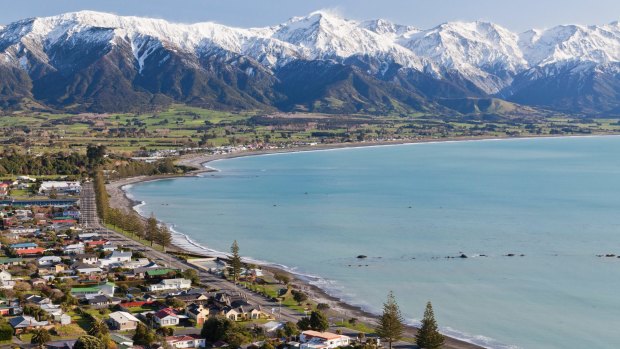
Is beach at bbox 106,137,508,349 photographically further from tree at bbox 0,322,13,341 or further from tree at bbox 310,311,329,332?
tree at bbox 0,322,13,341

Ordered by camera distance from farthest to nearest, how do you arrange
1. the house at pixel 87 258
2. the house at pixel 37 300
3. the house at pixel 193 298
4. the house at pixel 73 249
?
the house at pixel 73 249 → the house at pixel 87 258 → the house at pixel 193 298 → the house at pixel 37 300

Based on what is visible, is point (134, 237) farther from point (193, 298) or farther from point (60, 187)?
point (60, 187)

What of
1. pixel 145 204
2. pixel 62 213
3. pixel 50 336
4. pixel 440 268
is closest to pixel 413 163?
pixel 145 204

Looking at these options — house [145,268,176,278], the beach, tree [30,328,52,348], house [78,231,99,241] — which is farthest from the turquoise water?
tree [30,328,52,348]

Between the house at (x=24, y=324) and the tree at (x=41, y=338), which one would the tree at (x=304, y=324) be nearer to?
the tree at (x=41, y=338)

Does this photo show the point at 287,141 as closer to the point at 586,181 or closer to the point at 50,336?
the point at 586,181

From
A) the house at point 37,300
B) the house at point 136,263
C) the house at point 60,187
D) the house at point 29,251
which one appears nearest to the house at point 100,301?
the house at point 37,300

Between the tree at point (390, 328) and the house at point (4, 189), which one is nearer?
the tree at point (390, 328)
